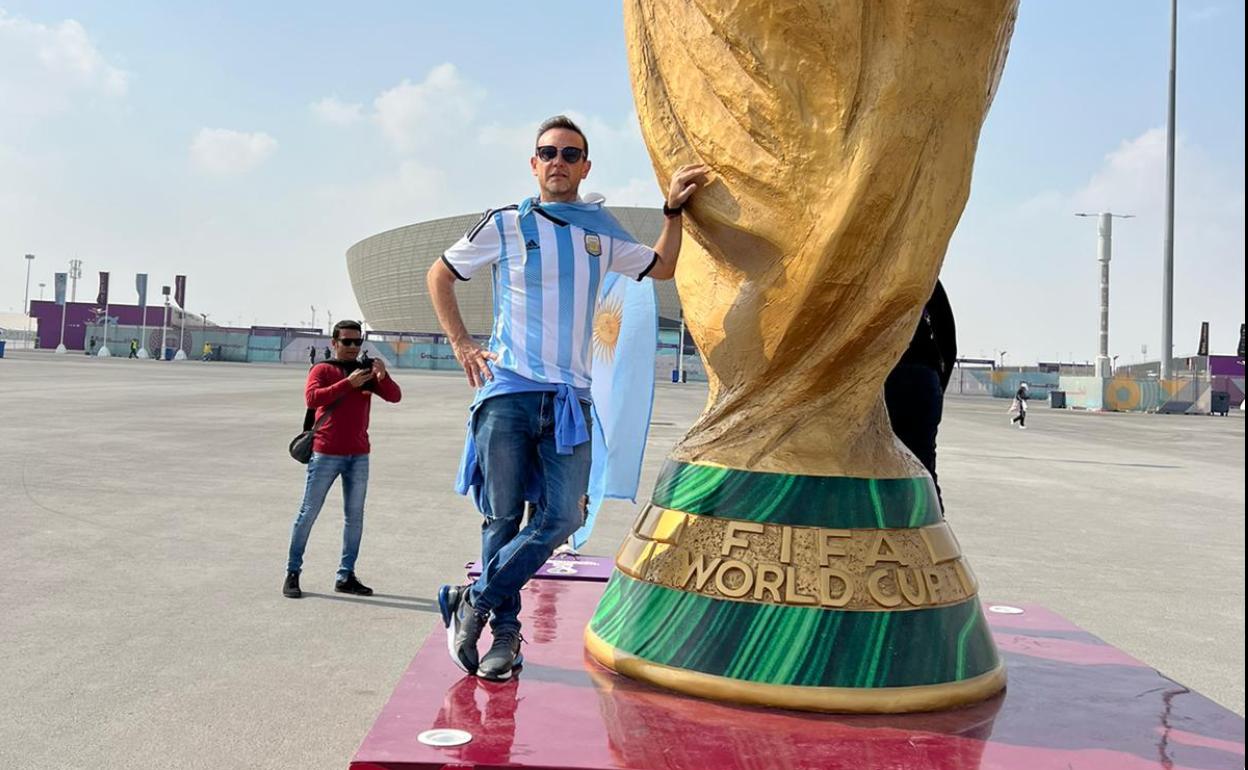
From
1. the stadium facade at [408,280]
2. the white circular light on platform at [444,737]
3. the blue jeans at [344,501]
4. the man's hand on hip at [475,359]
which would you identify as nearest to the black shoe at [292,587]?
the blue jeans at [344,501]

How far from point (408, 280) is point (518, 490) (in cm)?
7937

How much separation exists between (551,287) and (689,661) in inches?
43.6

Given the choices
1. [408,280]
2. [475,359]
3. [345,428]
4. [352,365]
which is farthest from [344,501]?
[408,280]

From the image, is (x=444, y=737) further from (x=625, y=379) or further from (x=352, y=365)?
(x=352, y=365)

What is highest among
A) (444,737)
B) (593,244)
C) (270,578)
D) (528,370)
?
(593,244)

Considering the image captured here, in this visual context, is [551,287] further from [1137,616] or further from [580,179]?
[1137,616]

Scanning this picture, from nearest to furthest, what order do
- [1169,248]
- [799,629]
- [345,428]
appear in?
[799,629], [345,428], [1169,248]

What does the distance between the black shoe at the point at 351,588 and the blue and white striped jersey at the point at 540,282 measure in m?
2.27

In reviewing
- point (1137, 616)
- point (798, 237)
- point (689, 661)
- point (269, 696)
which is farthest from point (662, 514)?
point (1137, 616)

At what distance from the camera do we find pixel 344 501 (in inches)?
192

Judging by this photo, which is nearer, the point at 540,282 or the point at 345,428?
the point at 540,282

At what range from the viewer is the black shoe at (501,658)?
109 inches

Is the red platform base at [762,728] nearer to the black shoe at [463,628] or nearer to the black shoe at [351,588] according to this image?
the black shoe at [463,628]

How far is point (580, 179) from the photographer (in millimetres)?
2881
